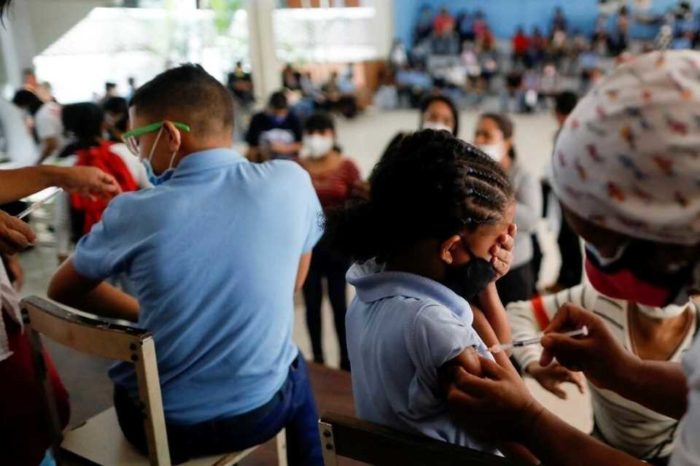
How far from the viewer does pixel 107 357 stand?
124 cm

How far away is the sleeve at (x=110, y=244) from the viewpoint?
4.13 feet

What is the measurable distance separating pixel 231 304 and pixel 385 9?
14.2 meters

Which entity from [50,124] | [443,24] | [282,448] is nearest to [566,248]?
[282,448]

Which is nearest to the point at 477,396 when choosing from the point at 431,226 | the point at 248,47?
the point at 431,226

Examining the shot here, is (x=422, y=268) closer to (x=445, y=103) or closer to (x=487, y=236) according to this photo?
(x=487, y=236)

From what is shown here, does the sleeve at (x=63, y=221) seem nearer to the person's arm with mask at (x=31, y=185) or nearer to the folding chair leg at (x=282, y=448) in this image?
the person's arm with mask at (x=31, y=185)

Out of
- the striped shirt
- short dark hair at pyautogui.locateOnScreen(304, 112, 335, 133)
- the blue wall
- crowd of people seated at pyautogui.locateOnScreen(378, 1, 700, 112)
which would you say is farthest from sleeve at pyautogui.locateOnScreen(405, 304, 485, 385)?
the blue wall

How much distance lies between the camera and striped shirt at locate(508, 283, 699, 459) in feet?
4.53

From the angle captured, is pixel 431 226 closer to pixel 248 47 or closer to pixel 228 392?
pixel 228 392

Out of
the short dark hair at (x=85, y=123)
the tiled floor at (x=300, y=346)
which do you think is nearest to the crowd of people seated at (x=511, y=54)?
the tiled floor at (x=300, y=346)

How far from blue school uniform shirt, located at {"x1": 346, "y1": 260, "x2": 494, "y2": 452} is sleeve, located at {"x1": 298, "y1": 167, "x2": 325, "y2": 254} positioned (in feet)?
1.80

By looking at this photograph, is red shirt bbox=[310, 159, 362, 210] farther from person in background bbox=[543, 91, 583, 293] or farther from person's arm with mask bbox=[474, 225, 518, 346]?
person's arm with mask bbox=[474, 225, 518, 346]

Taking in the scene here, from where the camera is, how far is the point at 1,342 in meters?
1.29

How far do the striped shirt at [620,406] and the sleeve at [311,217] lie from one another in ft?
1.81
